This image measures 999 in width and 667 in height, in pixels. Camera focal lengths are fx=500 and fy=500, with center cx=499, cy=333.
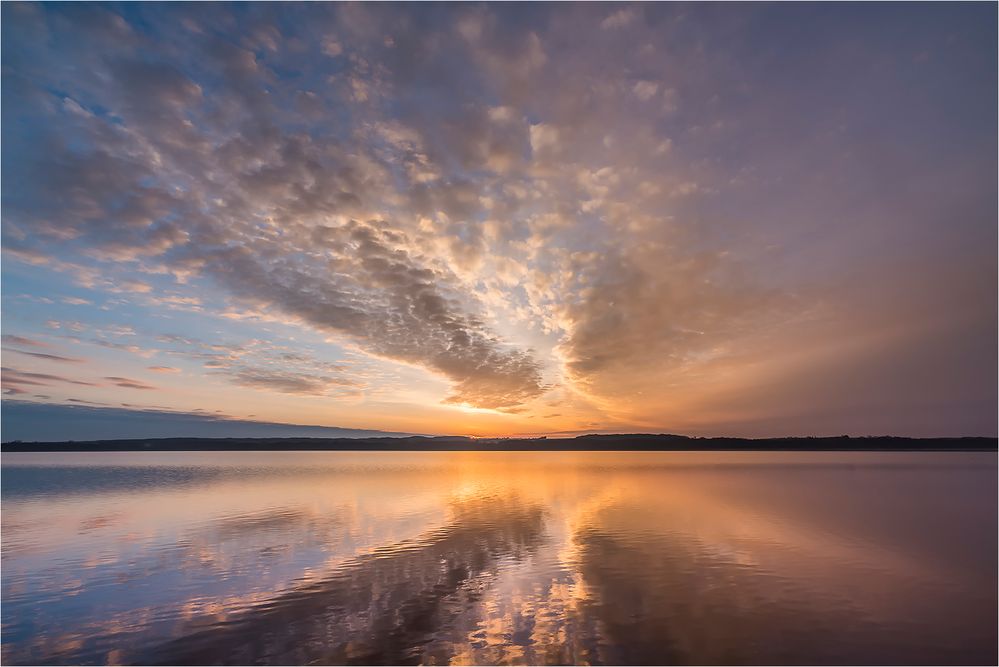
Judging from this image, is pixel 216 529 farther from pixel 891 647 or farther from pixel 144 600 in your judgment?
pixel 891 647

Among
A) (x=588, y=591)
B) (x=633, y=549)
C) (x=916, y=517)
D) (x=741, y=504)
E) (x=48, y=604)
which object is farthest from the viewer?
(x=741, y=504)

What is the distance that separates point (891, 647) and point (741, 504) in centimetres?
3339

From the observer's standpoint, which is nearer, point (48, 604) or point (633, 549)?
point (48, 604)

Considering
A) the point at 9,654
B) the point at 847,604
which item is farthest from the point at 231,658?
the point at 847,604

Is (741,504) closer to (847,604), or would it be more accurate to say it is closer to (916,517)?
(916,517)

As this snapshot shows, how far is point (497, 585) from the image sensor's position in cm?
2014

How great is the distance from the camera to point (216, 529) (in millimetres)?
32406

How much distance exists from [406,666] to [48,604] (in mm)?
14695

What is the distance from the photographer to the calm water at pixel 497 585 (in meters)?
14.4

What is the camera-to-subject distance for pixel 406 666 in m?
13.0

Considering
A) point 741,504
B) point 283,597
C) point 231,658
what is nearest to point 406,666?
point 231,658

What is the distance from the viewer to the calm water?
1436 centimetres

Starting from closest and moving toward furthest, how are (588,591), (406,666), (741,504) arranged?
(406,666)
(588,591)
(741,504)

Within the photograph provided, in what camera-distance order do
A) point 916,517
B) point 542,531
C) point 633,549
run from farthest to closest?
point 916,517, point 542,531, point 633,549
